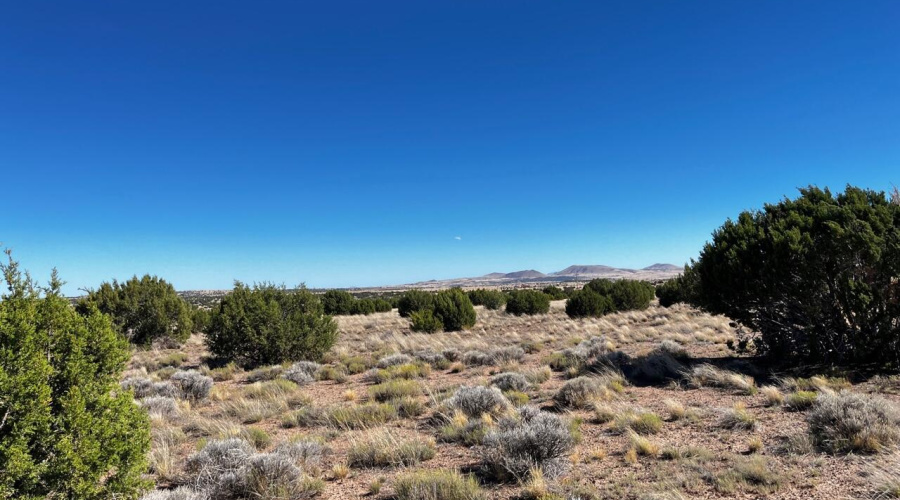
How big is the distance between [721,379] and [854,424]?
4.02 m

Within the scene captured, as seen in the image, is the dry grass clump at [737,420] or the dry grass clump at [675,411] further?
the dry grass clump at [675,411]

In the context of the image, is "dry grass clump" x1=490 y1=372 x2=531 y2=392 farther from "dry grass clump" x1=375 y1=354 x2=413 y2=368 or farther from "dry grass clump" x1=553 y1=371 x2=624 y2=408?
"dry grass clump" x1=375 y1=354 x2=413 y2=368

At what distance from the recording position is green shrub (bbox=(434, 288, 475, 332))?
24.1 meters

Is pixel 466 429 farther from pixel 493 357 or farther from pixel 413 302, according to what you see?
pixel 413 302

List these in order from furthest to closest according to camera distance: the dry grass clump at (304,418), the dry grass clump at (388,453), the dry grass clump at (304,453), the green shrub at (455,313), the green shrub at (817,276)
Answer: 1. the green shrub at (455,313)
2. the green shrub at (817,276)
3. the dry grass clump at (304,418)
4. the dry grass clump at (388,453)
5. the dry grass clump at (304,453)

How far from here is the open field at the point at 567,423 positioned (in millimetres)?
4738

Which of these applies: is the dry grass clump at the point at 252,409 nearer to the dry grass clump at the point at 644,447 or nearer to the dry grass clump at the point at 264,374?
the dry grass clump at the point at 264,374

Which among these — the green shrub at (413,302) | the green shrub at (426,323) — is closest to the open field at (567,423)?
the green shrub at (426,323)

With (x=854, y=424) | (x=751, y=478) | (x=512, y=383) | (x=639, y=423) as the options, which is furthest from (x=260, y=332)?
(x=854, y=424)

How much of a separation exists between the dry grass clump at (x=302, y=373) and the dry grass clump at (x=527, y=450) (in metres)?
7.44

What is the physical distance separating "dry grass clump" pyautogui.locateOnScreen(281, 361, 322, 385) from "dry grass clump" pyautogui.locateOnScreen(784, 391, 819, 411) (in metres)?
10.5

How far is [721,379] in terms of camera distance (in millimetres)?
9195

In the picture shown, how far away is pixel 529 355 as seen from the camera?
14.9 m

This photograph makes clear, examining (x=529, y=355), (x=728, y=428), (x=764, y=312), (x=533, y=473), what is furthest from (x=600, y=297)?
(x=533, y=473)
